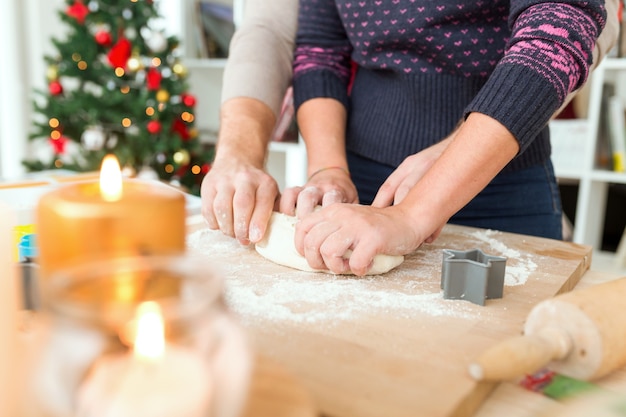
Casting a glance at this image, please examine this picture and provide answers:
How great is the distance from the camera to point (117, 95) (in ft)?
7.88

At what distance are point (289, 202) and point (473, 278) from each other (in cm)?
34

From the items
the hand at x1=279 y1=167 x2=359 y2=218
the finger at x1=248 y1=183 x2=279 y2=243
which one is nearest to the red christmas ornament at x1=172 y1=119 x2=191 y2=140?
the hand at x1=279 y1=167 x2=359 y2=218

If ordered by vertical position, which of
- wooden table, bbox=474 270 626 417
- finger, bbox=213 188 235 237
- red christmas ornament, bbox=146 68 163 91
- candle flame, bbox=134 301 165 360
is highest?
red christmas ornament, bbox=146 68 163 91

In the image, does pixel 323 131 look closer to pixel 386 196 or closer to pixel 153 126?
pixel 386 196

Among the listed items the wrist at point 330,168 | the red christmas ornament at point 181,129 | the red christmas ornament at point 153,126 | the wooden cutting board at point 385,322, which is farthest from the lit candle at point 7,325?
the red christmas ornament at point 181,129

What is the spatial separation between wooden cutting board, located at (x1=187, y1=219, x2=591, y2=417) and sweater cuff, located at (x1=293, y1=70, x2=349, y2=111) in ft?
1.39

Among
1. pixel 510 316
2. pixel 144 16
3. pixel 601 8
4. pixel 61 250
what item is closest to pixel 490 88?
pixel 601 8

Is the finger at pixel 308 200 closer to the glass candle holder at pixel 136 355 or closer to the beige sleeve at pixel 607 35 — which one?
the beige sleeve at pixel 607 35

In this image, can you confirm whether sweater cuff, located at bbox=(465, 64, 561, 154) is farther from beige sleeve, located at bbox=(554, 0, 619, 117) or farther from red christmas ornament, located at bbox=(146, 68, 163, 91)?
red christmas ornament, located at bbox=(146, 68, 163, 91)

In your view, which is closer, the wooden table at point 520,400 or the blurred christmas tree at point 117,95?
the wooden table at point 520,400

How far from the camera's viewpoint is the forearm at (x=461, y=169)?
2.47 ft

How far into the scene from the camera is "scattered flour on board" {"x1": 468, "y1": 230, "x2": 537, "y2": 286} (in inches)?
29.0

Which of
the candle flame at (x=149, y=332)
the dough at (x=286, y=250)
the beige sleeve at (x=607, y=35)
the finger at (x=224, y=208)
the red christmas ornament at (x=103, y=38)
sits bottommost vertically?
the dough at (x=286, y=250)

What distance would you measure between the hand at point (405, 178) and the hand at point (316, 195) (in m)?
0.07
